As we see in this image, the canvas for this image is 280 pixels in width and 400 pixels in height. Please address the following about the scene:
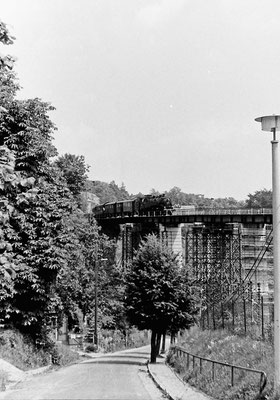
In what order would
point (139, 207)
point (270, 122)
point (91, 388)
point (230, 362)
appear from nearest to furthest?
point (270, 122) → point (91, 388) → point (230, 362) → point (139, 207)

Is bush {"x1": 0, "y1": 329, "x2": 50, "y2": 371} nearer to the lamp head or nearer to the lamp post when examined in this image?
the lamp post

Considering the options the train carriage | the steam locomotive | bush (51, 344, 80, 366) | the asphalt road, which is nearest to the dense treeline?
bush (51, 344, 80, 366)

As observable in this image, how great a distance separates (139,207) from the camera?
8431 cm

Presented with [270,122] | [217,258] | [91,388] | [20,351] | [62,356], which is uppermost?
[270,122]

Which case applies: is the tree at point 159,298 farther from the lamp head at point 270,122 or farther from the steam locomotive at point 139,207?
the steam locomotive at point 139,207

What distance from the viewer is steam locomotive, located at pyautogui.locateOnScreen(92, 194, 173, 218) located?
267ft

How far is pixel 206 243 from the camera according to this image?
8138 cm

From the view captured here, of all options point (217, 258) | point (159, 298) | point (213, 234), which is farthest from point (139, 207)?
point (159, 298)

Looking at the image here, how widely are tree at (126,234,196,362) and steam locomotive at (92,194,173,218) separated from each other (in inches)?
1860

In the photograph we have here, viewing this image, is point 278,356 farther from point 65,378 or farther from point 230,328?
point 230,328

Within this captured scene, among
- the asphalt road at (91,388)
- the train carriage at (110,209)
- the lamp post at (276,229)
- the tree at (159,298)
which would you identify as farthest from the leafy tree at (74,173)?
the lamp post at (276,229)

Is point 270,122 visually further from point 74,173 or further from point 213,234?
point 213,234

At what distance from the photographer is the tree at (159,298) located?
32.8 metres

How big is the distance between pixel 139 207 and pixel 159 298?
5155 cm
